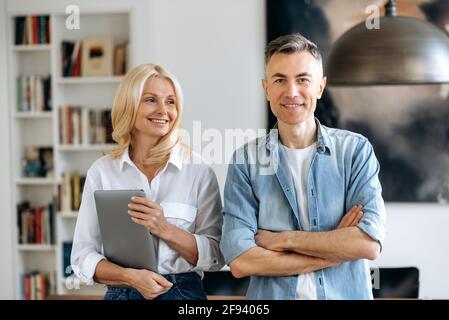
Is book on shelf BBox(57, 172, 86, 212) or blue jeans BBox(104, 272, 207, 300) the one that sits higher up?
book on shelf BBox(57, 172, 86, 212)

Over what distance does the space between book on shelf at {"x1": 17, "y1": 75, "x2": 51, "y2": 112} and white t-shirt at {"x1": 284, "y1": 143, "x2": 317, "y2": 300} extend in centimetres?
51

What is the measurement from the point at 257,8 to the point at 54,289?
73 cm

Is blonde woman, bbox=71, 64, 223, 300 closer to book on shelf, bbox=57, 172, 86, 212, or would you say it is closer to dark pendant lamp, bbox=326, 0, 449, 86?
book on shelf, bbox=57, 172, 86, 212

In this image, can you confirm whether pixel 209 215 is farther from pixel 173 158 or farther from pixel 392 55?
pixel 392 55

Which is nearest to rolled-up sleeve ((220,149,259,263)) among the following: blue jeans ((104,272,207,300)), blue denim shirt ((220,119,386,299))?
blue denim shirt ((220,119,386,299))

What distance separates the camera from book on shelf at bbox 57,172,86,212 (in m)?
1.33

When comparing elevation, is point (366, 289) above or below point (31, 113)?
below

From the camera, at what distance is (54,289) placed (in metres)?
1.38

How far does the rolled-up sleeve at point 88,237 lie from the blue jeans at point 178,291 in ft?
0.19

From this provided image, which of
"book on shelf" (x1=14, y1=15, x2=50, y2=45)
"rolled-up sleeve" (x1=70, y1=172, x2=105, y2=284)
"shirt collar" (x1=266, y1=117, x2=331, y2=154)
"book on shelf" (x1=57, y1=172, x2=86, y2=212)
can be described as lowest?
"rolled-up sleeve" (x1=70, y1=172, x2=105, y2=284)

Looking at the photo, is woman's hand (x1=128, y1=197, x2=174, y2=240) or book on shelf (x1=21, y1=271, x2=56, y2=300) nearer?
woman's hand (x1=128, y1=197, x2=174, y2=240)

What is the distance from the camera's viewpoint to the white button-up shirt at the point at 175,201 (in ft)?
4.21

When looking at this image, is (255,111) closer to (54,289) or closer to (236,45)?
(236,45)

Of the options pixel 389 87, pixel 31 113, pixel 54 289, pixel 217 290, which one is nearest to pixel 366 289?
pixel 217 290
